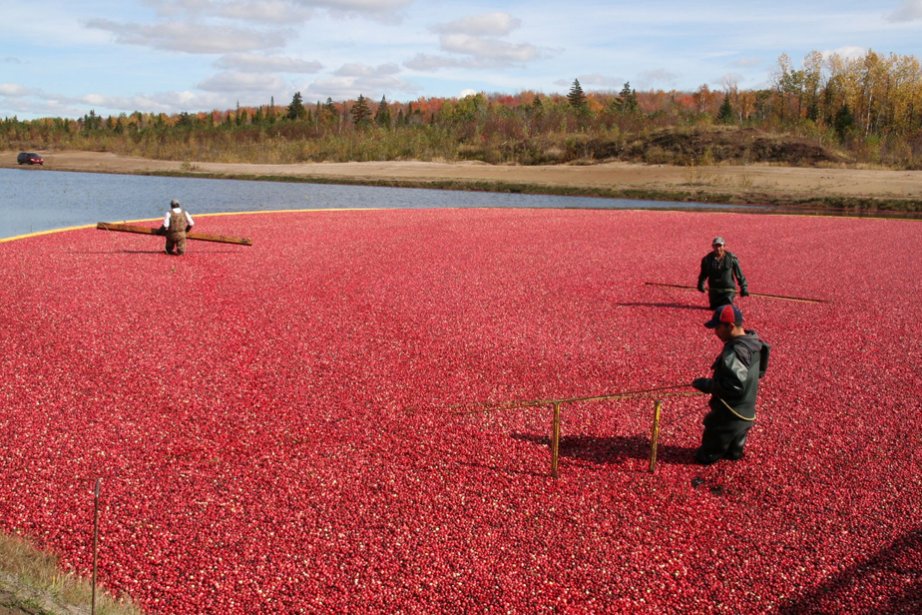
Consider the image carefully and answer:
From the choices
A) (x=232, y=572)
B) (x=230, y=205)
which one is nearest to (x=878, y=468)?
(x=232, y=572)

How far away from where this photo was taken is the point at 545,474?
7309 mm

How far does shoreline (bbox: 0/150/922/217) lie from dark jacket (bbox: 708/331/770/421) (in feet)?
133

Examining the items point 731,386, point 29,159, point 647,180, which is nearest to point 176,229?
point 731,386

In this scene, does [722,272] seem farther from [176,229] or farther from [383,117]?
[383,117]

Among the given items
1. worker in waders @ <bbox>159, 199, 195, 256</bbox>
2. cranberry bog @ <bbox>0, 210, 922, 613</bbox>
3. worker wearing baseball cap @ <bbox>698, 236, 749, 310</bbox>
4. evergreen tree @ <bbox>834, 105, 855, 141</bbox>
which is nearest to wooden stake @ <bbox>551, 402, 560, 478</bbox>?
cranberry bog @ <bbox>0, 210, 922, 613</bbox>

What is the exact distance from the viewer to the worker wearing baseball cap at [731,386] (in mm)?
7180

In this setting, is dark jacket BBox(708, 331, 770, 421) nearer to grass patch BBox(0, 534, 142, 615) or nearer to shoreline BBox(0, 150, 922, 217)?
grass patch BBox(0, 534, 142, 615)

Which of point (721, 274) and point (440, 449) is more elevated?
point (721, 274)

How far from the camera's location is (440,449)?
25.6 feet

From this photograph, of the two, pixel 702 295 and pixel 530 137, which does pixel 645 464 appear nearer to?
pixel 702 295

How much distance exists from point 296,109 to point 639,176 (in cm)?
10425

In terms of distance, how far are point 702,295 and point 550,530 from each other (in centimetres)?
1087

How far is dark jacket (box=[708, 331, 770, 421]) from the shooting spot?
7.17 metres

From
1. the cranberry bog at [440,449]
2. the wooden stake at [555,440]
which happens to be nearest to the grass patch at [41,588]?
the cranberry bog at [440,449]
